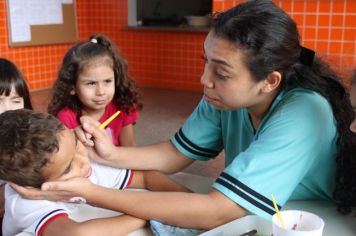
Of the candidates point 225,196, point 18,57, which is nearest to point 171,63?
point 18,57

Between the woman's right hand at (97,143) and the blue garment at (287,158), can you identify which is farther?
the woman's right hand at (97,143)

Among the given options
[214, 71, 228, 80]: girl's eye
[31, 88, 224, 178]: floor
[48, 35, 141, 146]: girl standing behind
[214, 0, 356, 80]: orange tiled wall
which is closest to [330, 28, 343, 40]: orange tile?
[214, 0, 356, 80]: orange tiled wall

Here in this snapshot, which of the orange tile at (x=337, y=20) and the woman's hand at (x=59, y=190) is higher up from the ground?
the orange tile at (x=337, y=20)

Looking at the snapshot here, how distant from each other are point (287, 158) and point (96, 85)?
3.63 feet

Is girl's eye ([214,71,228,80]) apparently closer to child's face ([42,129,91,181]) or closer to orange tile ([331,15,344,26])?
child's face ([42,129,91,181])

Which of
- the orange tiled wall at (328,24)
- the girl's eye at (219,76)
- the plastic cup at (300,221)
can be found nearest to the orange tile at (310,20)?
the orange tiled wall at (328,24)

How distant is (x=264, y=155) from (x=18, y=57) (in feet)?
13.4

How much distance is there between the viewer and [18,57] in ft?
14.8

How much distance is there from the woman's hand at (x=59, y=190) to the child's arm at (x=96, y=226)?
55mm

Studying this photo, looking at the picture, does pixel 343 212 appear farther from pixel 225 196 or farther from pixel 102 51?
pixel 102 51

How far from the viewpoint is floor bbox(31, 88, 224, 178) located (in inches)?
103

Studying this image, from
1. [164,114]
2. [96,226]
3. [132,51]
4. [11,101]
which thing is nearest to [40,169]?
[96,226]

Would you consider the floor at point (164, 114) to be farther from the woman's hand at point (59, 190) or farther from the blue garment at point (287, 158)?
the woman's hand at point (59, 190)

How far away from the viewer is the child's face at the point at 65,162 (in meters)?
0.93
